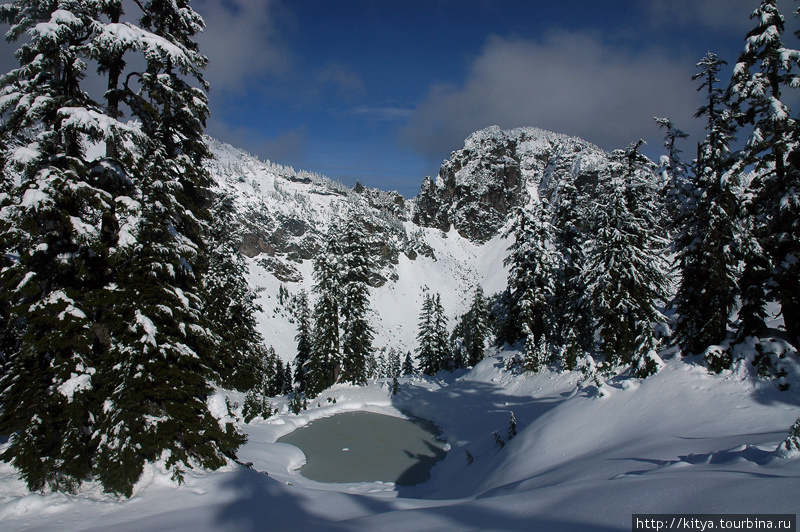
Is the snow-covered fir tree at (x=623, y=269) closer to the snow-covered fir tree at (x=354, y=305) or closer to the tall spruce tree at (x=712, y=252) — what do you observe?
the tall spruce tree at (x=712, y=252)

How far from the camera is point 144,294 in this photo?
28.7 ft

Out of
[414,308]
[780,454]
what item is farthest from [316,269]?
[414,308]

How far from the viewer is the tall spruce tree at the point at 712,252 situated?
11.0 meters

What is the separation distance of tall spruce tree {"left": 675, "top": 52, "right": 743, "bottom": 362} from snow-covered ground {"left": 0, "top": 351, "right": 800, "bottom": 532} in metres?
2.08

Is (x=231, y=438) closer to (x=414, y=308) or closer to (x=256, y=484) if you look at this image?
(x=256, y=484)

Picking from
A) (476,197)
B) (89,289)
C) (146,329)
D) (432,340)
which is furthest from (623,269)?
(476,197)

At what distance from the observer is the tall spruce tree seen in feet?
35.9

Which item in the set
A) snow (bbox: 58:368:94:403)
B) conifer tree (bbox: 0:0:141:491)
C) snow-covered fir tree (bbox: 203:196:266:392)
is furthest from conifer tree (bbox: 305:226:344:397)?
snow (bbox: 58:368:94:403)

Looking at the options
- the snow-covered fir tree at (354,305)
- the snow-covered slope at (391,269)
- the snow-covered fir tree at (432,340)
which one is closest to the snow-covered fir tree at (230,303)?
the snow-covered fir tree at (354,305)

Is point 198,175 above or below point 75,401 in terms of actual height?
above

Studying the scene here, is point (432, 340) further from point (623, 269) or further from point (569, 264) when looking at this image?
point (623, 269)

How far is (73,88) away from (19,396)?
6732 mm

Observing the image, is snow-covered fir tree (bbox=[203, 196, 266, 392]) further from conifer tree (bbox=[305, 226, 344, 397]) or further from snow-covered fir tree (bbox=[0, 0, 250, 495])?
snow-covered fir tree (bbox=[0, 0, 250, 495])

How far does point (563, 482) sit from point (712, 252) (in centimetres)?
921
